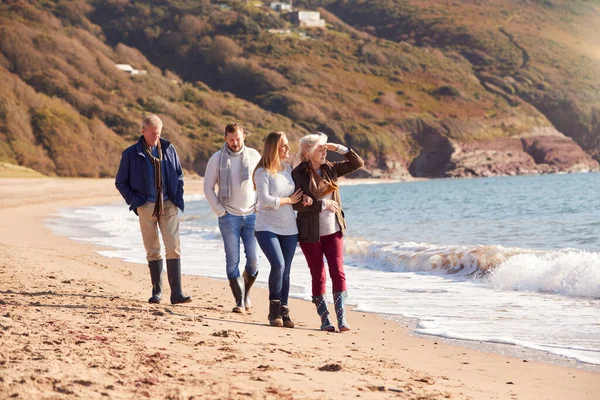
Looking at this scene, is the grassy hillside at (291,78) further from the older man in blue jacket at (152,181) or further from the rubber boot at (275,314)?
the rubber boot at (275,314)

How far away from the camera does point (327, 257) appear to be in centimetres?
660

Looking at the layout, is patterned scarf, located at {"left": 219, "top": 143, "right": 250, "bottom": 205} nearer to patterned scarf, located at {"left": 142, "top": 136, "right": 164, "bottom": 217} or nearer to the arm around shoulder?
patterned scarf, located at {"left": 142, "top": 136, "right": 164, "bottom": 217}

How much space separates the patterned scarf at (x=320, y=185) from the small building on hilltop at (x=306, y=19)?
13665 cm

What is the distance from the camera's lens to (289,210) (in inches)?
255

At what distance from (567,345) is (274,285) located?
2289 millimetres

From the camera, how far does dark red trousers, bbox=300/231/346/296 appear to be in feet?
21.4

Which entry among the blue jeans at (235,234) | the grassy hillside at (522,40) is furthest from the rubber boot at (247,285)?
the grassy hillside at (522,40)

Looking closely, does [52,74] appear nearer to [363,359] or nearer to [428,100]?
[428,100]

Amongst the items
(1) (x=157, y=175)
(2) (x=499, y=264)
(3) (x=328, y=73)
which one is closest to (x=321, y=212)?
(1) (x=157, y=175)

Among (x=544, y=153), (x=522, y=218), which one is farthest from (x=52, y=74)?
(x=522, y=218)

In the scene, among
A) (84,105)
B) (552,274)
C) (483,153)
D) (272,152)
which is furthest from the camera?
(483,153)

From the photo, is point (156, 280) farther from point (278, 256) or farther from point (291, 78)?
point (291, 78)

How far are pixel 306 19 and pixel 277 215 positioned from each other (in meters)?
139

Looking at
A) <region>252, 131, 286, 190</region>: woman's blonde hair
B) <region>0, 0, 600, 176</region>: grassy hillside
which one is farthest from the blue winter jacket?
<region>0, 0, 600, 176</region>: grassy hillside
